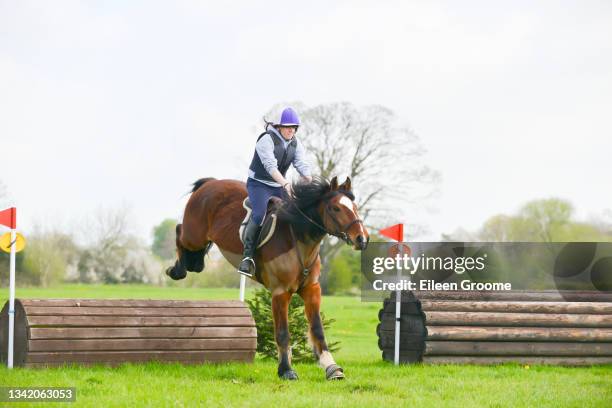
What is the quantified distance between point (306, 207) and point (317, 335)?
1.27 m

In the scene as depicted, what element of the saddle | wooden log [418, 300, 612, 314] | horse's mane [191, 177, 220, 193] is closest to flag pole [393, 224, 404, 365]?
wooden log [418, 300, 612, 314]

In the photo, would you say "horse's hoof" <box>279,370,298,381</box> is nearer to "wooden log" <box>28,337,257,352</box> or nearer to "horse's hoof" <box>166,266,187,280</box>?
"wooden log" <box>28,337,257,352</box>

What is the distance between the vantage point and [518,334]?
30.2 ft

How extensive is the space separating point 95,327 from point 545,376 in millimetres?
4718

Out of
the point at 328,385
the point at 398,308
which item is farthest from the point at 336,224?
the point at 398,308

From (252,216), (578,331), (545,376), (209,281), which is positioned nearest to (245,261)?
(252,216)

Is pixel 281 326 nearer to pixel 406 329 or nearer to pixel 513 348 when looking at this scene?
pixel 406 329

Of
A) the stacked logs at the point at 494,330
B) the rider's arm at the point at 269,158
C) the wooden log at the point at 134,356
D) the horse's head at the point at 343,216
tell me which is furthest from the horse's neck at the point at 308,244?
the stacked logs at the point at 494,330

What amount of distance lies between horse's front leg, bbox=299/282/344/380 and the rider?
63 cm

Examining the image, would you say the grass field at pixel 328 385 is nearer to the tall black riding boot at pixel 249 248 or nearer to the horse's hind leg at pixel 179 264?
the tall black riding boot at pixel 249 248

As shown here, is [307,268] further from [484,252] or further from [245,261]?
[484,252]

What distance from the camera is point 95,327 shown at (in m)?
7.97

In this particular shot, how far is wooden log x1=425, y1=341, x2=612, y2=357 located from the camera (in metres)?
8.94

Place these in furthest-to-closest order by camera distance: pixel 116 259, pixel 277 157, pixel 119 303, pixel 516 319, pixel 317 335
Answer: pixel 116 259, pixel 516 319, pixel 119 303, pixel 277 157, pixel 317 335
